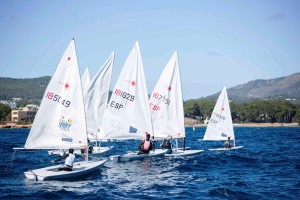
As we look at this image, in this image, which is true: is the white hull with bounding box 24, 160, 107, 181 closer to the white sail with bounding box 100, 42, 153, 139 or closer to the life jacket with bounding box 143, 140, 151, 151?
the life jacket with bounding box 143, 140, 151, 151

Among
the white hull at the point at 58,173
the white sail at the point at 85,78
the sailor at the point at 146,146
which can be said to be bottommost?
the white hull at the point at 58,173

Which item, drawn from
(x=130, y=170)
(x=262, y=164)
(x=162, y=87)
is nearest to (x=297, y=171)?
(x=262, y=164)

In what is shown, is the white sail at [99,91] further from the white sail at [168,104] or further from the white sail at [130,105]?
the white sail at [130,105]

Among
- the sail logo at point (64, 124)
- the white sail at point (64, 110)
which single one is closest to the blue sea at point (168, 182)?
the white sail at point (64, 110)

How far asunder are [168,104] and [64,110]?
47.7 ft

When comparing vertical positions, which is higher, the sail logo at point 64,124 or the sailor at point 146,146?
the sail logo at point 64,124

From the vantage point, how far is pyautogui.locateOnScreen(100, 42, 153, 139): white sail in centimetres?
3422

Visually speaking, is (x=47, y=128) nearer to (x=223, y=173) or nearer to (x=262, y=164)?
(x=223, y=173)

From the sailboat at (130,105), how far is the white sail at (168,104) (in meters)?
3.92

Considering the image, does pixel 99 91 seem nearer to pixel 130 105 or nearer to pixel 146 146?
pixel 130 105

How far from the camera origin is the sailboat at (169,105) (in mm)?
38406

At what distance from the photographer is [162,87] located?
127ft

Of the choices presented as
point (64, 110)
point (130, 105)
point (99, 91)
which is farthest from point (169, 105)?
point (64, 110)

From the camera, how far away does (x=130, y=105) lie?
34.4m
